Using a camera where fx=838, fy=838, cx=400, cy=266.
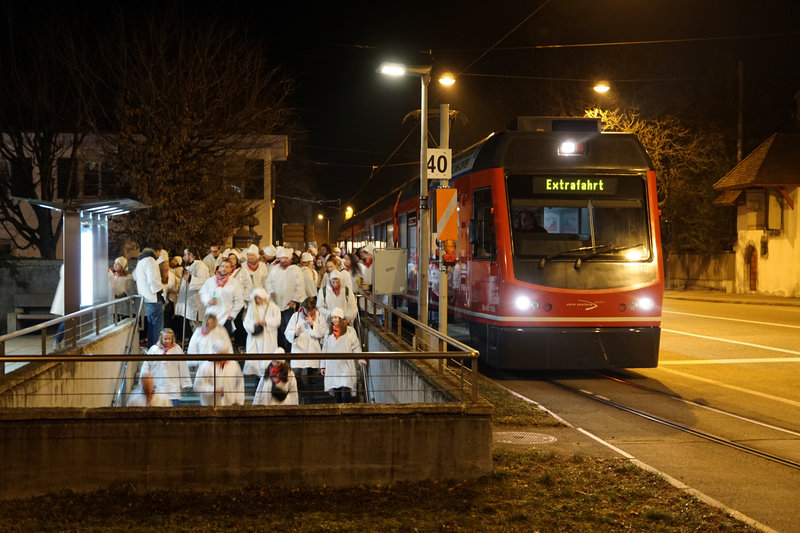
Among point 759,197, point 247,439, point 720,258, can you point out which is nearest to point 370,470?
point 247,439

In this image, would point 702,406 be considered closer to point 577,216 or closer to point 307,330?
point 577,216

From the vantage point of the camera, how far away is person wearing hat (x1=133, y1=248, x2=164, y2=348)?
1363cm

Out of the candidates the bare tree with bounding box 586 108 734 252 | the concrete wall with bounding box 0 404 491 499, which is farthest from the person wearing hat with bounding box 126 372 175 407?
the bare tree with bounding box 586 108 734 252

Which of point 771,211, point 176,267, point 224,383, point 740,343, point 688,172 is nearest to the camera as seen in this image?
point 224,383

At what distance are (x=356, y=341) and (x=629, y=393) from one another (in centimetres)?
370

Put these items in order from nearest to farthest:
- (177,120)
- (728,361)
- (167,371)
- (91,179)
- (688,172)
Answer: (167,371)
(728,361)
(177,120)
(91,179)
(688,172)

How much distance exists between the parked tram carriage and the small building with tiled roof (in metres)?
25.5

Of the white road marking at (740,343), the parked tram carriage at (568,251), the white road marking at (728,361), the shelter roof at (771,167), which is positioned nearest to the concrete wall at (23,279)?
the parked tram carriage at (568,251)

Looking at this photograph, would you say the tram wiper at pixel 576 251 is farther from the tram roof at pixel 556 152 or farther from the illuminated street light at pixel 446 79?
the illuminated street light at pixel 446 79

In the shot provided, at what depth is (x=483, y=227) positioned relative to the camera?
11.9 metres

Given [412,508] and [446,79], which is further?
[446,79]

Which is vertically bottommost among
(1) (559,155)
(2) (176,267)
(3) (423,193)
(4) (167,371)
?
(4) (167,371)

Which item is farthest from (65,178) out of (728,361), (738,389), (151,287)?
(738,389)

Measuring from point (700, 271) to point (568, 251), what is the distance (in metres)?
32.2
